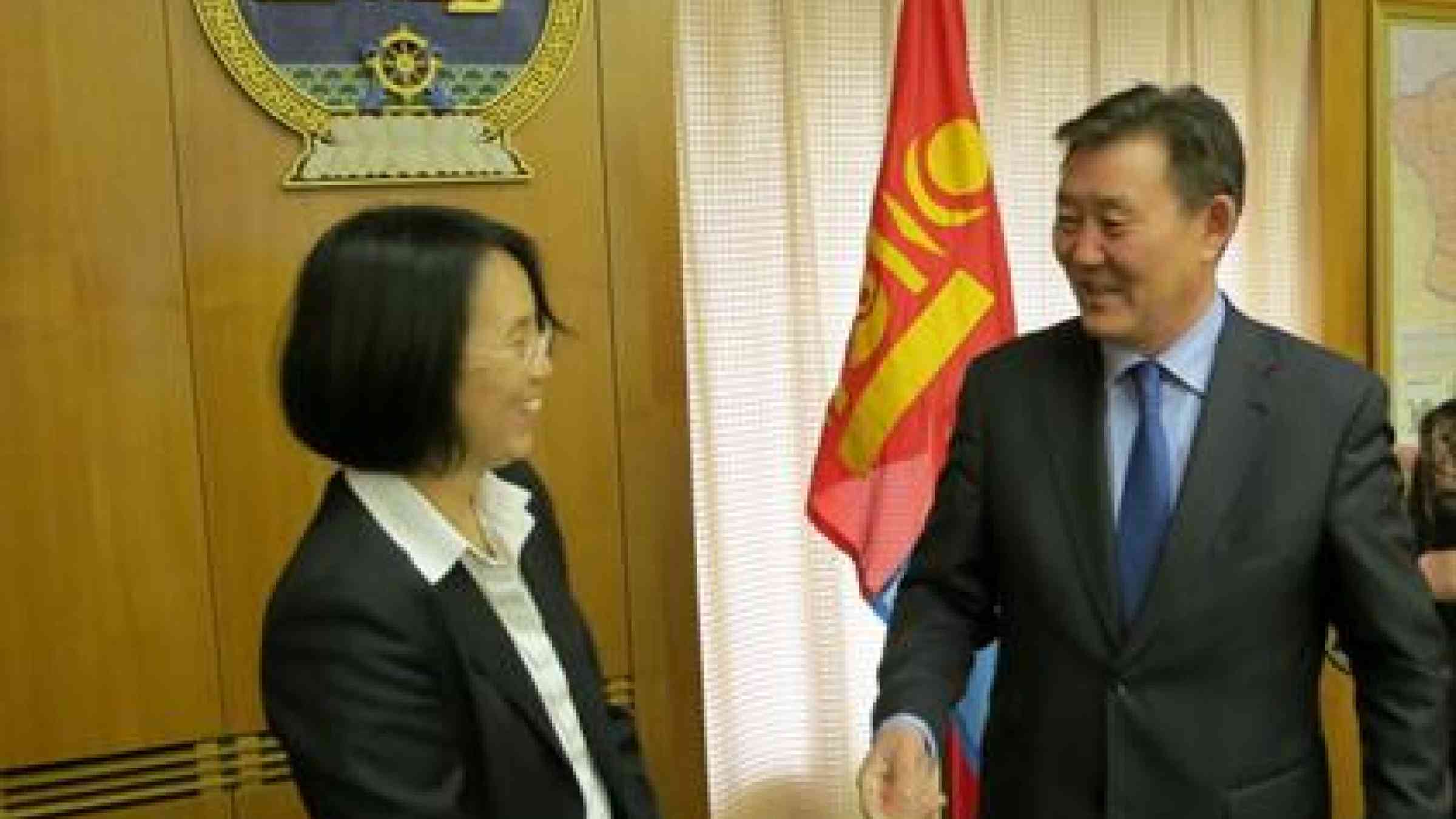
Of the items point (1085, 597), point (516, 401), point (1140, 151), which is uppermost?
point (1140, 151)

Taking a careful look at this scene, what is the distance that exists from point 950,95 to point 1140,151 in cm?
104

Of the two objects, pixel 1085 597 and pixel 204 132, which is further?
pixel 204 132

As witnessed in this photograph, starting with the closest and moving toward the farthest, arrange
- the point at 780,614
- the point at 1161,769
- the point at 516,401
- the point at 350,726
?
the point at 350,726 → the point at 516,401 → the point at 1161,769 → the point at 780,614

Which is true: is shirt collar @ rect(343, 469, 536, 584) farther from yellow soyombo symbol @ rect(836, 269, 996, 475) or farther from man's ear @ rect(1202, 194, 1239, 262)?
yellow soyombo symbol @ rect(836, 269, 996, 475)

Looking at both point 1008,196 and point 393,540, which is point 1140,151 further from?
point 1008,196

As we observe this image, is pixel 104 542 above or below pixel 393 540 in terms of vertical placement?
below

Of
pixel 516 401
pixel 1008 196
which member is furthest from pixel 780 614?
pixel 516 401

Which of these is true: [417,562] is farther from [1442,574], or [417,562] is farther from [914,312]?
[1442,574]

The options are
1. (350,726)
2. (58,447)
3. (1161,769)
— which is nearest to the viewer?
(350,726)

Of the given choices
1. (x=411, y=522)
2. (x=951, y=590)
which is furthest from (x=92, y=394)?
(x=951, y=590)

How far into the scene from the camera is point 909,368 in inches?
100

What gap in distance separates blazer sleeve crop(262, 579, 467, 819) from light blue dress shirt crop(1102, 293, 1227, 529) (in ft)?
2.75

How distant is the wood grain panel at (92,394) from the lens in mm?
1926

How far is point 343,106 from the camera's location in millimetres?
2084
